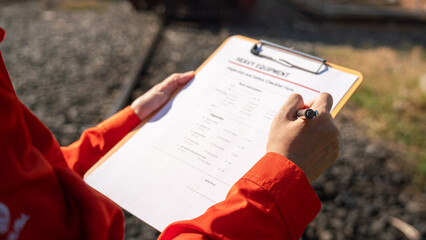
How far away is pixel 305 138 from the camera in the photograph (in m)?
1.01

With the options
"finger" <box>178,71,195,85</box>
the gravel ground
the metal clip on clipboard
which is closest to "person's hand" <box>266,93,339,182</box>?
the metal clip on clipboard

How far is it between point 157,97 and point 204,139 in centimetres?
33

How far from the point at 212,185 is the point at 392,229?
172cm

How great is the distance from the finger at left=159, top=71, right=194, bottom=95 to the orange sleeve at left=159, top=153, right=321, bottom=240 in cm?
64

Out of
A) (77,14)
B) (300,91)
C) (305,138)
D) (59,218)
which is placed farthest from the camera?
(77,14)

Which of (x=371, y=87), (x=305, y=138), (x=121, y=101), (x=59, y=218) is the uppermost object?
(x=305, y=138)

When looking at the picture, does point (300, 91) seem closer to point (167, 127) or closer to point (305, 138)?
point (305, 138)

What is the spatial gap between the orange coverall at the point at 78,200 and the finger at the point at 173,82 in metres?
0.62

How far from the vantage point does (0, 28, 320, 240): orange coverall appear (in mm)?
649

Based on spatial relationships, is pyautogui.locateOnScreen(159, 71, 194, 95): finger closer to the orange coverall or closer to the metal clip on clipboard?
the metal clip on clipboard

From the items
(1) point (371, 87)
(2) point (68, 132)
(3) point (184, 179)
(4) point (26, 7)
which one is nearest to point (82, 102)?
(2) point (68, 132)

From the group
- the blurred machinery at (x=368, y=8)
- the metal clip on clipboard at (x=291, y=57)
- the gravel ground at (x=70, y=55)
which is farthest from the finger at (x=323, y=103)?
the blurred machinery at (x=368, y=8)

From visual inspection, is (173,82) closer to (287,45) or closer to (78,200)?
(78,200)

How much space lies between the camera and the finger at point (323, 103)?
107 centimetres
